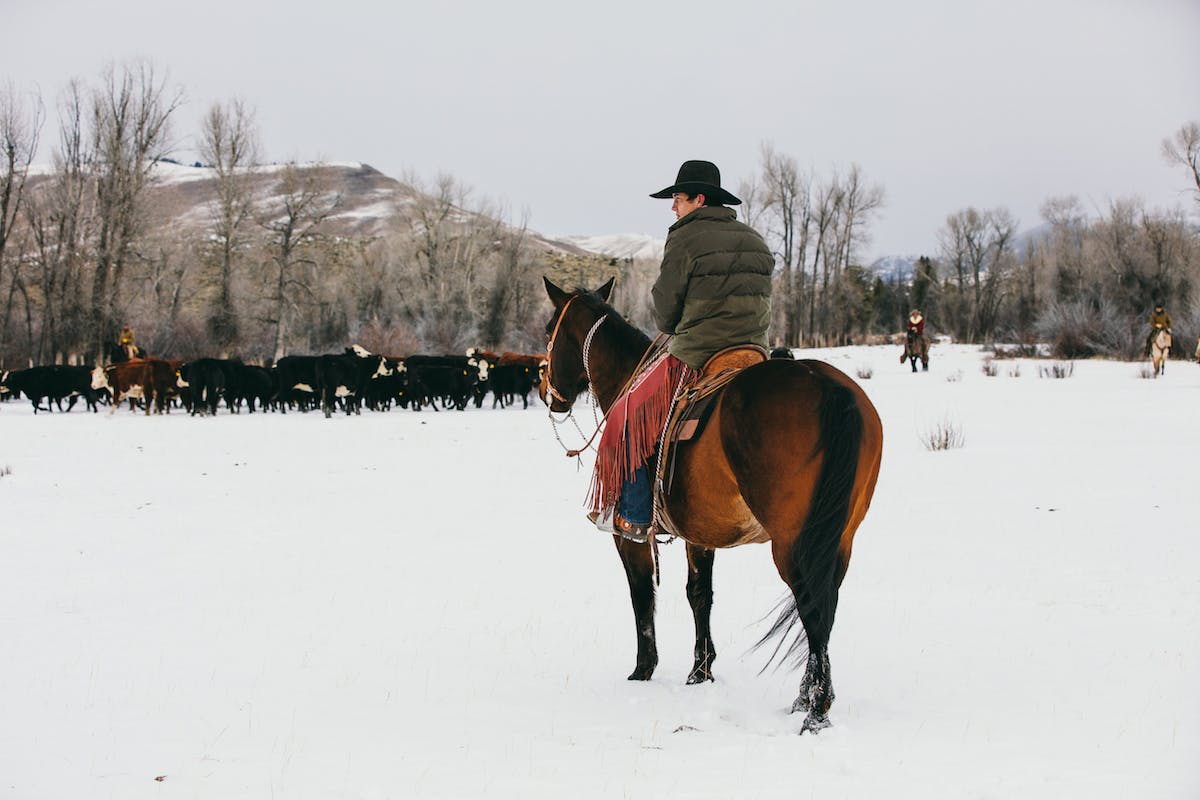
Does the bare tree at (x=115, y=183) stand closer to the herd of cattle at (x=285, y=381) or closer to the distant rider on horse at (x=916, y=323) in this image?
the herd of cattle at (x=285, y=381)

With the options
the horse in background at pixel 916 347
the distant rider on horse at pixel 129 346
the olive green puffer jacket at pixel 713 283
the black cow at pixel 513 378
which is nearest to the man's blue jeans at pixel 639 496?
the olive green puffer jacket at pixel 713 283

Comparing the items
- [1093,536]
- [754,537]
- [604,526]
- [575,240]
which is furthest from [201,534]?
[575,240]

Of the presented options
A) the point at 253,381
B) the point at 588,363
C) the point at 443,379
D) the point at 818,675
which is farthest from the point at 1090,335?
the point at 818,675

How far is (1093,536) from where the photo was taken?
7711 mm

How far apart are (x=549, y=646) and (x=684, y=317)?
2360 millimetres

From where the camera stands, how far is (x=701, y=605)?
15.3ft

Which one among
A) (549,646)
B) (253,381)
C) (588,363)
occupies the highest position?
(588,363)

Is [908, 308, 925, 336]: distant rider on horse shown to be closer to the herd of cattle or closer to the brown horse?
the herd of cattle

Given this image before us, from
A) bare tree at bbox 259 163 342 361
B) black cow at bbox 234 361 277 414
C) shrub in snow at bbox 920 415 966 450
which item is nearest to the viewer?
shrub in snow at bbox 920 415 966 450

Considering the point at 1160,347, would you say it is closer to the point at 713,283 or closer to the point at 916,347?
the point at 916,347

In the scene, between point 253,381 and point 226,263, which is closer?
point 253,381

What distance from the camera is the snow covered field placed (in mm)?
3381

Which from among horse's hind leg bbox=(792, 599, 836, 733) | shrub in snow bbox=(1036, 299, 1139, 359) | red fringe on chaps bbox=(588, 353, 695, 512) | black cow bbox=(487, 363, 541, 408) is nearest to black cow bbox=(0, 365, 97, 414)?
black cow bbox=(487, 363, 541, 408)

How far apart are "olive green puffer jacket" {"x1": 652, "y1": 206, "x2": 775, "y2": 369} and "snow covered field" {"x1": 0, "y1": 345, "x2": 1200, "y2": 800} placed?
73.3 inches
